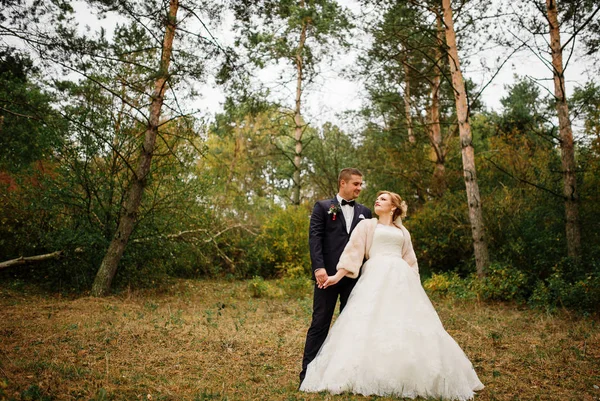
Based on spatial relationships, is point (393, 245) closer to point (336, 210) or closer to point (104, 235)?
point (336, 210)

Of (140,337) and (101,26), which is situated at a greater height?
(101,26)

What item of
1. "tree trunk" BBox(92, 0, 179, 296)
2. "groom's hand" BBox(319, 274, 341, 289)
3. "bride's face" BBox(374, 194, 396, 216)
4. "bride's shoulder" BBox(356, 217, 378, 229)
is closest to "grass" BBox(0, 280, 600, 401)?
"tree trunk" BBox(92, 0, 179, 296)

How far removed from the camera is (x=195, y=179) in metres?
10.7

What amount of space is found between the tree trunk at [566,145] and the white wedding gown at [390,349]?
6576mm

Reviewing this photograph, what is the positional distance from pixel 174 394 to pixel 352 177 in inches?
99.9

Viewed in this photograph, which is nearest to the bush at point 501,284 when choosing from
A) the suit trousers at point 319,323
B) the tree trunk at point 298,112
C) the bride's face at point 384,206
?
the bride's face at point 384,206

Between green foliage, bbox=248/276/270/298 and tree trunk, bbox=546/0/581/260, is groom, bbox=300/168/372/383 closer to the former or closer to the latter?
tree trunk, bbox=546/0/581/260

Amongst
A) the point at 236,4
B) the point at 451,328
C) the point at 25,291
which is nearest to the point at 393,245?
the point at 451,328

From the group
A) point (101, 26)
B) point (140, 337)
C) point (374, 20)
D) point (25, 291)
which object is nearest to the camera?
point (140, 337)

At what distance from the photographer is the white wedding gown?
350 centimetres

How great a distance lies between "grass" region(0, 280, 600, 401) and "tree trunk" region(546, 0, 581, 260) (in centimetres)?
188

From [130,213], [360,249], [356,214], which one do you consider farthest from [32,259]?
[360,249]

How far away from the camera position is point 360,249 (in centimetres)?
413

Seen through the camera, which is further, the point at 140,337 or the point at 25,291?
the point at 25,291
